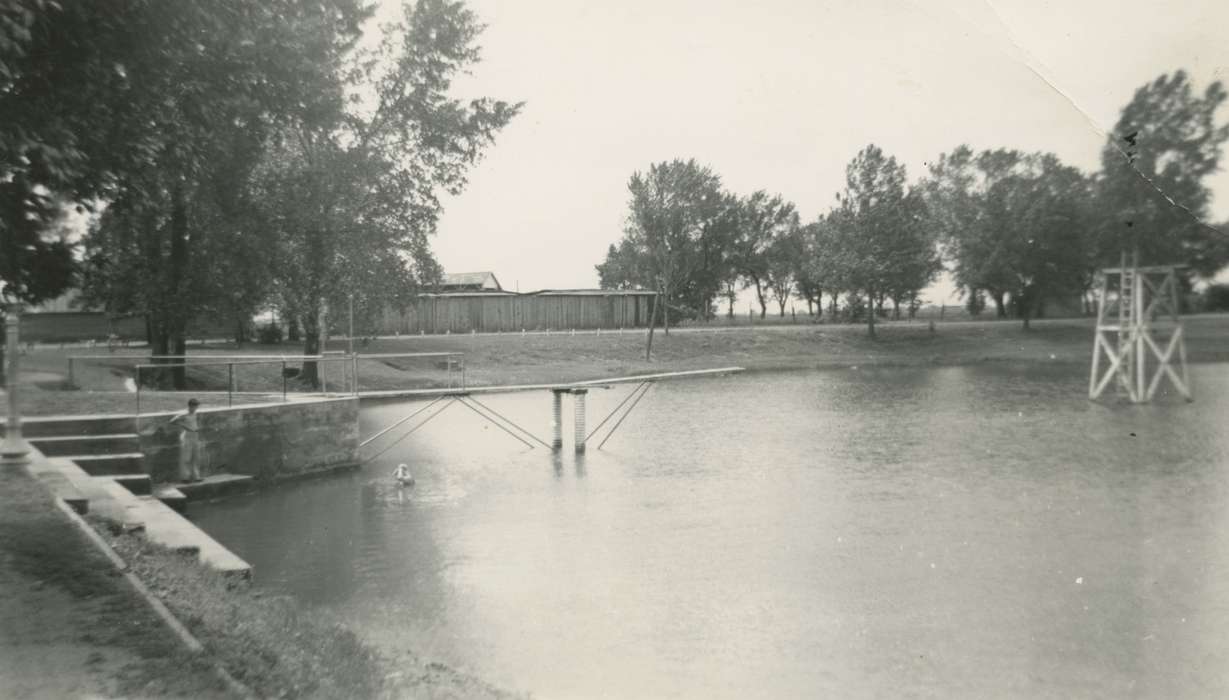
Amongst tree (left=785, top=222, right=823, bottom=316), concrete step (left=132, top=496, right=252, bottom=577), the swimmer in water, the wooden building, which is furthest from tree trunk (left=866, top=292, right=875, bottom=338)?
concrete step (left=132, top=496, right=252, bottom=577)

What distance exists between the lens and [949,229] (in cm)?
2012

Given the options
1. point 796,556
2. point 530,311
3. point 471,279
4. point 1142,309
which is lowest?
point 796,556

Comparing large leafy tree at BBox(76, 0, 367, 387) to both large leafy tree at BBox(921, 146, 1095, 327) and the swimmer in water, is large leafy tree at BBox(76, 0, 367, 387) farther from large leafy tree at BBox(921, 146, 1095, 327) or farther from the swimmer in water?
large leafy tree at BBox(921, 146, 1095, 327)

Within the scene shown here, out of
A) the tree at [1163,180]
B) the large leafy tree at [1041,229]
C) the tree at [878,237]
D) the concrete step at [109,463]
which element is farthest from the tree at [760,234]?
the concrete step at [109,463]

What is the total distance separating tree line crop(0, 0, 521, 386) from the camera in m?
8.55

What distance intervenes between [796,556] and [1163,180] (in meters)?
7.01

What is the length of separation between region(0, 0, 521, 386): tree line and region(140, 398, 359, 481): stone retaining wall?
10.6 ft

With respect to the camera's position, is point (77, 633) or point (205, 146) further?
point (205, 146)

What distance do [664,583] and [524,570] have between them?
2078 millimetres

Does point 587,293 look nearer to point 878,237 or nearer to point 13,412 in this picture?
point 878,237

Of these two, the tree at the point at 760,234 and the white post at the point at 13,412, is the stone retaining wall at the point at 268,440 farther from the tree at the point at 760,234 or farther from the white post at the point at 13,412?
the tree at the point at 760,234

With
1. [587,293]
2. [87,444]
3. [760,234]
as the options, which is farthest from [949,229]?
[587,293]

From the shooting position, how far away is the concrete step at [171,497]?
14.1 metres

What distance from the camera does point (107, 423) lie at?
47.9ft
